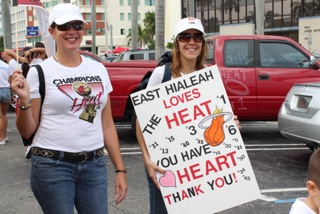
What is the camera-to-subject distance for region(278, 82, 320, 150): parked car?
5871mm

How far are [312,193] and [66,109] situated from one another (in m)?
1.37

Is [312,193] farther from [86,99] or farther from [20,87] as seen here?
[20,87]

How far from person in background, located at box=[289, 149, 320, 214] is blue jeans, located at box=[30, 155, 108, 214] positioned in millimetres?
1168

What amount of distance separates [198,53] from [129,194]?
2579 mm

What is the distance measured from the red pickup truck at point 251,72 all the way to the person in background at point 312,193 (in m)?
5.72

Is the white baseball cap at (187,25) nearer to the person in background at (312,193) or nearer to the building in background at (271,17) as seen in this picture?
the person in background at (312,193)

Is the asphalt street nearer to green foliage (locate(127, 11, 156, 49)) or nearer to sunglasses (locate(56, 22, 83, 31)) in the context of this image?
sunglasses (locate(56, 22, 83, 31))

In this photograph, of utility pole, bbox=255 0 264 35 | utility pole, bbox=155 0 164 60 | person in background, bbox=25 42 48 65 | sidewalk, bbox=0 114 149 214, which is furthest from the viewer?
utility pole, bbox=255 0 264 35

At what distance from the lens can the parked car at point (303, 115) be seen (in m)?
5.87

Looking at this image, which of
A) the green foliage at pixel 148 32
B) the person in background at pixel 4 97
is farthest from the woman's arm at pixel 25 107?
the green foliage at pixel 148 32

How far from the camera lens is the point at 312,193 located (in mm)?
2076

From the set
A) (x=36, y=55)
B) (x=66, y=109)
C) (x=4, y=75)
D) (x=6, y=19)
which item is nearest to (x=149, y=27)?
(x=6, y=19)

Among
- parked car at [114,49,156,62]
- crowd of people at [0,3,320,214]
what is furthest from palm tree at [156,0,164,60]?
crowd of people at [0,3,320,214]

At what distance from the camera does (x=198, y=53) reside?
10.00 feet
